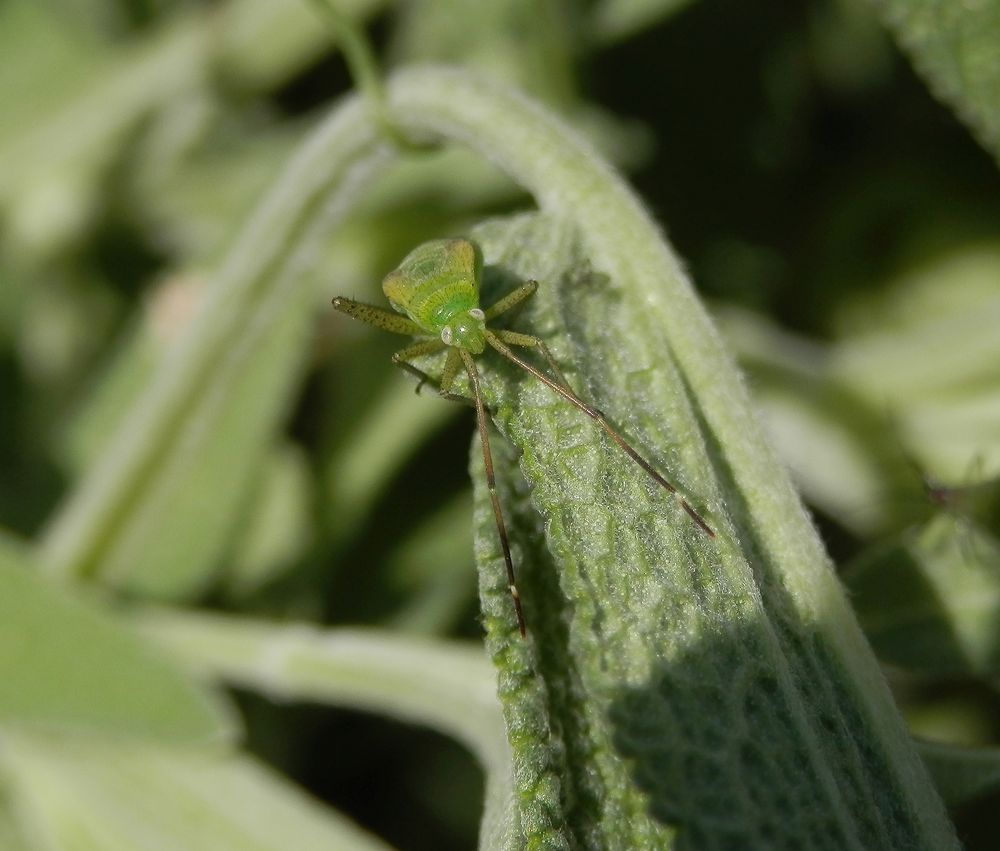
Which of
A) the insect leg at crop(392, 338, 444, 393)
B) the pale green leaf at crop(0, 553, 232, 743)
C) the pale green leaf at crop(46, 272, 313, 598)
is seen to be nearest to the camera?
the insect leg at crop(392, 338, 444, 393)

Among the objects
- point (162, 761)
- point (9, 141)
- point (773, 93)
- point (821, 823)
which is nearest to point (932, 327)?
point (773, 93)

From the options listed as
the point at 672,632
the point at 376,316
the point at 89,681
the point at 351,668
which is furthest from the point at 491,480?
the point at 89,681

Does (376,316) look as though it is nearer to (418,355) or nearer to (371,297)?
(418,355)

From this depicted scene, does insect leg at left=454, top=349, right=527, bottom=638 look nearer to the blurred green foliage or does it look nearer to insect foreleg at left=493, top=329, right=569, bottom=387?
insect foreleg at left=493, top=329, right=569, bottom=387

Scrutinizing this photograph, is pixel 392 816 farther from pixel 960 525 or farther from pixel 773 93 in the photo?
pixel 773 93

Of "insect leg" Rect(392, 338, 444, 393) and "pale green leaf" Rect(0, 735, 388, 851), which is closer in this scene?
"insect leg" Rect(392, 338, 444, 393)

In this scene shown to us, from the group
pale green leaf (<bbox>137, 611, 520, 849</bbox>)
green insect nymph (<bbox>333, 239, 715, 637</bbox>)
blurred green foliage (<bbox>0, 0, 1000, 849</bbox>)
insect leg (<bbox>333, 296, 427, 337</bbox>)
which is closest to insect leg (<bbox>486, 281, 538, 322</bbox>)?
green insect nymph (<bbox>333, 239, 715, 637</bbox>)
